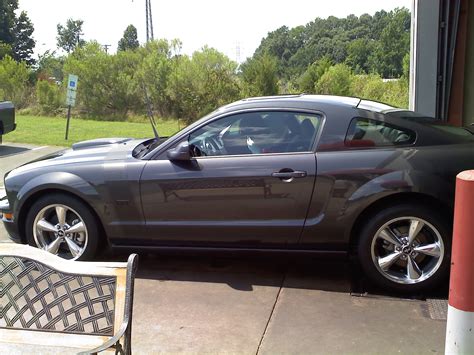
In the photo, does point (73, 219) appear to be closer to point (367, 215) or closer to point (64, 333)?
point (64, 333)

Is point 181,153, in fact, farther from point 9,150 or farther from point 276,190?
point 9,150

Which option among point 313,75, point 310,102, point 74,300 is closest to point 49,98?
point 313,75

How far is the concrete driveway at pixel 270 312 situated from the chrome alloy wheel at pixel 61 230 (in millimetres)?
635

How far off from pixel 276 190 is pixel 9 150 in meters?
10.2

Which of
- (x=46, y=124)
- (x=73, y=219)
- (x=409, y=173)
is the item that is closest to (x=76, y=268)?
(x=73, y=219)

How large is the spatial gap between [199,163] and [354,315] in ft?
5.71

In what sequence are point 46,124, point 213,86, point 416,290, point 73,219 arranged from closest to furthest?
point 416,290
point 73,219
point 46,124
point 213,86

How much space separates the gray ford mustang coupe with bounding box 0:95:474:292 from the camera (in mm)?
4113

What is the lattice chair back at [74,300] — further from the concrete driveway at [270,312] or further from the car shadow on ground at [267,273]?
the car shadow on ground at [267,273]

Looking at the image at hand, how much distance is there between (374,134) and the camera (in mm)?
4289

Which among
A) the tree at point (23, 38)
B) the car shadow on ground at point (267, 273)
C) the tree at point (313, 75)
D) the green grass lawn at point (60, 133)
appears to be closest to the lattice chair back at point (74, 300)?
the car shadow on ground at point (267, 273)

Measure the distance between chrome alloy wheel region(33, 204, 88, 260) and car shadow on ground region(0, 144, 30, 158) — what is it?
7.79m

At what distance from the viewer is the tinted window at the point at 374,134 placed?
13.9ft

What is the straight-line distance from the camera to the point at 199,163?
445 cm
